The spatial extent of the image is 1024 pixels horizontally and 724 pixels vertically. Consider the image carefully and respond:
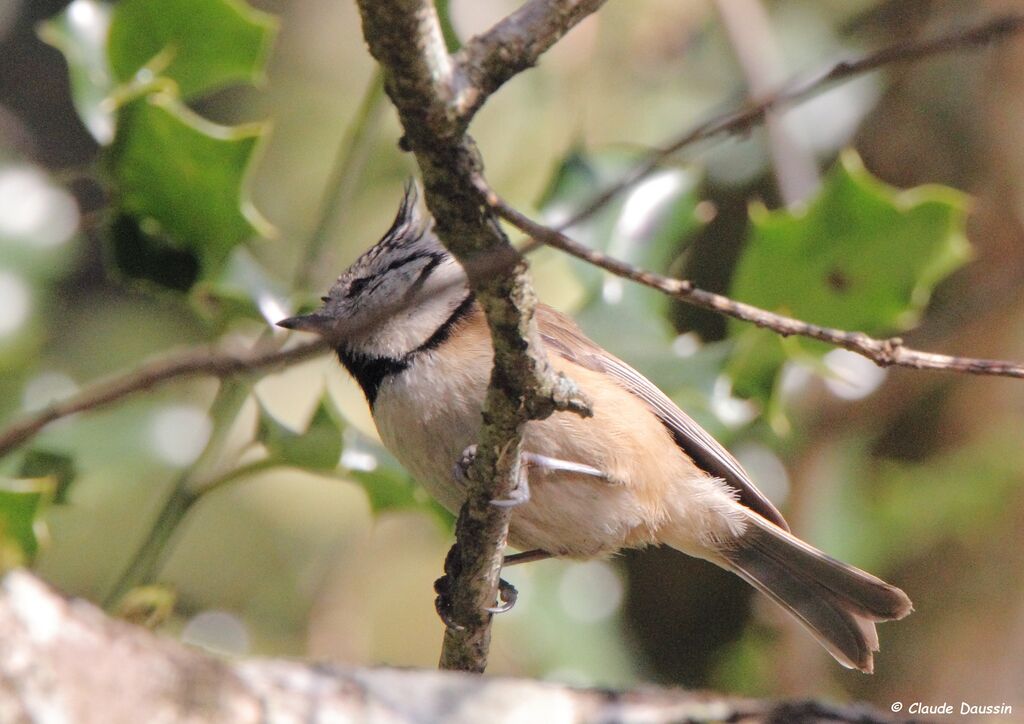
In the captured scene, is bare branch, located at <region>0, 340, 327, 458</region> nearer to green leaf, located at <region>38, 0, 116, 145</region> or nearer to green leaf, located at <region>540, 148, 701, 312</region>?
green leaf, located at <region>38, 0, 116, 145</region>

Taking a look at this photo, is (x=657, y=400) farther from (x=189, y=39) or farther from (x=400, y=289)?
(x=189, y=39)

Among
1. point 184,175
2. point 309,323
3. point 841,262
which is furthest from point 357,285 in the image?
point 841,262

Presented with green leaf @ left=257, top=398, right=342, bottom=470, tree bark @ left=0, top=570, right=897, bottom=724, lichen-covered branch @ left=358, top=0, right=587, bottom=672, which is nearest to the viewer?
tree bark @ left=0, top=570, right=897, bottom=724

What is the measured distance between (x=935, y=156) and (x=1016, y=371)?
14.7 feet

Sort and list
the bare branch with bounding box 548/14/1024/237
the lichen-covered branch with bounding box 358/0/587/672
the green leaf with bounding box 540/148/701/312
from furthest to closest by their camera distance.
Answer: the green leaf with bounding box 540/148/701/312
the bare branch with bounding box 548/14/1024/237
the lichen-covered branch with bounding box 358/0/587/672

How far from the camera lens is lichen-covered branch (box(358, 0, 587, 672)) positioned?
169 centimetres

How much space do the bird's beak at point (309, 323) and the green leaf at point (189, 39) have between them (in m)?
0.97

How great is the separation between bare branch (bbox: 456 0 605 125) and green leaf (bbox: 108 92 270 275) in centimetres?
182

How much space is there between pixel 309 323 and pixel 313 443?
37 cm

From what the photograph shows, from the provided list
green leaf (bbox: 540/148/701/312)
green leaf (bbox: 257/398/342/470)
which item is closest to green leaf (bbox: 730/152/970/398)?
green leaf (bbox: 540/148/701/312)

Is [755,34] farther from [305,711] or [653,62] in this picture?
[305,711]

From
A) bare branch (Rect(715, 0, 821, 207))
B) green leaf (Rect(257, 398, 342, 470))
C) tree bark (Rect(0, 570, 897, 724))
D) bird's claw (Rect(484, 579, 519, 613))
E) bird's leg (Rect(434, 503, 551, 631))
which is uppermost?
bare branch (Rect(715, 0, 821, 207))

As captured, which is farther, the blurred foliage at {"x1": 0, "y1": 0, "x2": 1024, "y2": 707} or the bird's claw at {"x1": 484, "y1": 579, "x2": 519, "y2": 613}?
the blurred foliage at {"x1": 0, "y1": 0, "x2": 1024, "y2": 707}

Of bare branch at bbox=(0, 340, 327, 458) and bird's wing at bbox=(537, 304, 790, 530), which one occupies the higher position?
bird's wing at bbox=(537, 304, 790, 530)
